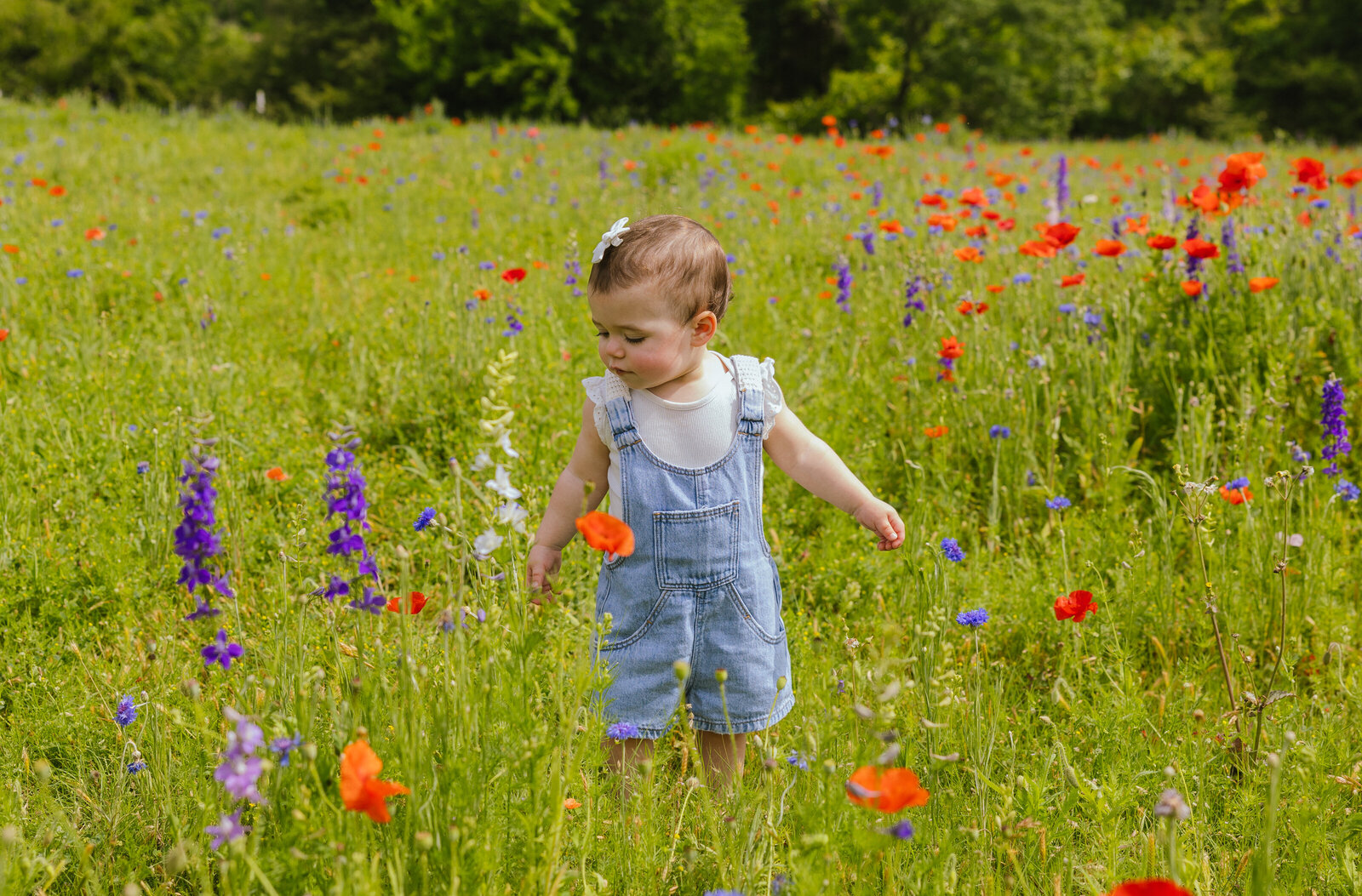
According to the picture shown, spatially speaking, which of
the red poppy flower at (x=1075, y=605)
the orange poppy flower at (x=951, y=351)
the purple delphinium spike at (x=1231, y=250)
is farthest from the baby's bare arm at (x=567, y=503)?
the purple delphinium spike at (x=1231, y=250)

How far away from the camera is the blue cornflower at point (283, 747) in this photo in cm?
140

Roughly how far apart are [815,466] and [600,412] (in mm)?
512

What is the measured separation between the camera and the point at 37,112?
395 inches

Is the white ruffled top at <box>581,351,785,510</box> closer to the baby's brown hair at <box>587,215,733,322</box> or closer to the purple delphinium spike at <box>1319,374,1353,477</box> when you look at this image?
the baby's brown hair at <box>587,215,733,322</box>

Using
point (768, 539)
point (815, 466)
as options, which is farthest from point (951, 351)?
point (815, 466)

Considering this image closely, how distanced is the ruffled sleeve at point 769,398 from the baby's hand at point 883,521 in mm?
281

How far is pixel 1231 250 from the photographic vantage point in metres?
3.83

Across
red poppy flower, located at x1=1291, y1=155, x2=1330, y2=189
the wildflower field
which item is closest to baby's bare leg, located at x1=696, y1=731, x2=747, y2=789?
the wildflower field

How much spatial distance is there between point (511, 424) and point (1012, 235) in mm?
3752

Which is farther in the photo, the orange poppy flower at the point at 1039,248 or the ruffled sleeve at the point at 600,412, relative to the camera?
the orange poppy flower at the point at 1039,248

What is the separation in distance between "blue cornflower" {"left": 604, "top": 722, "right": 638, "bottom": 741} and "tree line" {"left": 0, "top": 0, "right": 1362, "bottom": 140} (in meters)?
19.5

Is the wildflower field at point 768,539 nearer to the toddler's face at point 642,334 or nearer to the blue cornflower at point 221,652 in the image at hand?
the blue cornflower at point 221,652

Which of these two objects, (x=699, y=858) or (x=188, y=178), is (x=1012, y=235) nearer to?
(x=699, y=858)

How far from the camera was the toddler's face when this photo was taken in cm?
188
